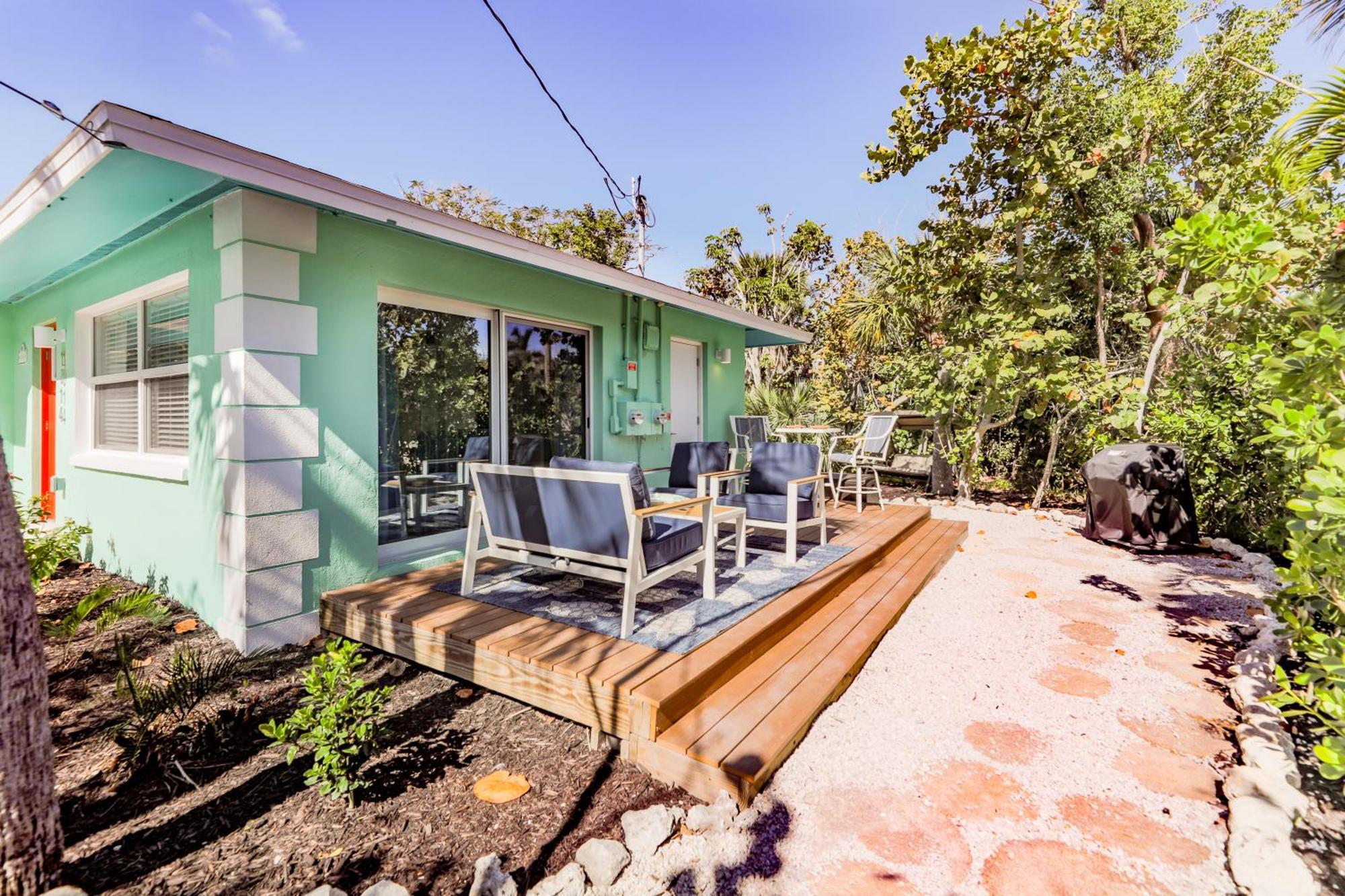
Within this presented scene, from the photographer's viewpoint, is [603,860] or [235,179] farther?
[235,179]

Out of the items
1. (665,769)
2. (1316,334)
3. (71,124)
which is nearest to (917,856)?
(665,769)

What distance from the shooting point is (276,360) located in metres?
3.36

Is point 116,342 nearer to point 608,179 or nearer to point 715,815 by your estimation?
point 608,179

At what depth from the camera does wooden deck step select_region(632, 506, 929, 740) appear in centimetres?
226

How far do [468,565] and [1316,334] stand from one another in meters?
3.86

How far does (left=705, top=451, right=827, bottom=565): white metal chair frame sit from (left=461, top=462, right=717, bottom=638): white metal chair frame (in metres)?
0.82

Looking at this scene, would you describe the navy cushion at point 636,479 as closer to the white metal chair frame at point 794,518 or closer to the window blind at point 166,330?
the white metal chair frame at point 794,518

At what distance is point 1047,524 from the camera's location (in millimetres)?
7070

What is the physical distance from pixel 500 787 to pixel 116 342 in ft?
18.2

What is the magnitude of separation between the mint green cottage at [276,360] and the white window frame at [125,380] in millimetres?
23

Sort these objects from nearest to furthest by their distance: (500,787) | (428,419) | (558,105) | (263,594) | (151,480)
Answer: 1. (500,787)
2. (263,594)
3. (151,480)
4. (428,419)
5. (558,105)

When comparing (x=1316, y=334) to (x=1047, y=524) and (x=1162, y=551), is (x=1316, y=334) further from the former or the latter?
(x=1047, y=524)

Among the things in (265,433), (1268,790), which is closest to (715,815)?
(1268,790)

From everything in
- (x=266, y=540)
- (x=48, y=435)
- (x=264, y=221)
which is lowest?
(x=266, y=540)
